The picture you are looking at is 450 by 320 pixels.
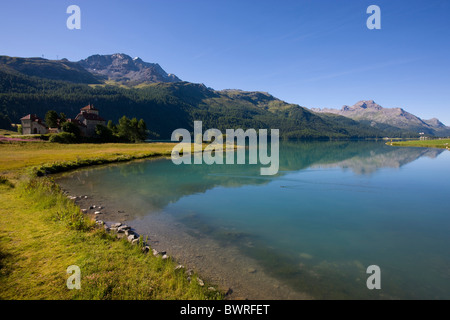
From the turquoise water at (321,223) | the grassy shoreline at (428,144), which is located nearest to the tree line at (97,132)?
the turquoise water at (321,223)

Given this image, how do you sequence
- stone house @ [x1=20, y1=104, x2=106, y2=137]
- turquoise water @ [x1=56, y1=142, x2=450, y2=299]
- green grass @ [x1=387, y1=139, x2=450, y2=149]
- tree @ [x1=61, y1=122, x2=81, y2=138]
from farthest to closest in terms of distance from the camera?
green grass @ [x1=387, y1=139, x2=450, y2=149] → stone house @ [x1=20, y1=104, x2=106, y2=137] → tree @ [x1=61, y1=122, x2=81, y2=138] → turquoise water @ [x1=56, y1=142, x2=450, y2=299]

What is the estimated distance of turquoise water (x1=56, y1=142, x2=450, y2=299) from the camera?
12.0 m

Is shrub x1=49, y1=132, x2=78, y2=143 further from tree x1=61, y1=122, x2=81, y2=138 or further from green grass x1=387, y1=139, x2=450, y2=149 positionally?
green grass x1=387, y1=139, x2=450, y2=149

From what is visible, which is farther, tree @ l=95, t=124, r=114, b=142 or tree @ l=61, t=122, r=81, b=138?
Answer: tree @ l=95, t=124, r=114, b=142

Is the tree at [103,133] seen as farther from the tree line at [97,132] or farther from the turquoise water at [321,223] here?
the turquoise water at [321,223]

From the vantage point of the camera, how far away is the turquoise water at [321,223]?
39.4ft

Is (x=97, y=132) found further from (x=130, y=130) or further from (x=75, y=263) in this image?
(x=75, y=263)

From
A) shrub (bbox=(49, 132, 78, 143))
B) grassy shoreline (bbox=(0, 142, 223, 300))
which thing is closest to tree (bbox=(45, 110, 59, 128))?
shrub (bbox=(49, 132, 78, 143))

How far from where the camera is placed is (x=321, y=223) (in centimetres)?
2006

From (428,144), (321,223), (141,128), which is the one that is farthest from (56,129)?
(428,144)
